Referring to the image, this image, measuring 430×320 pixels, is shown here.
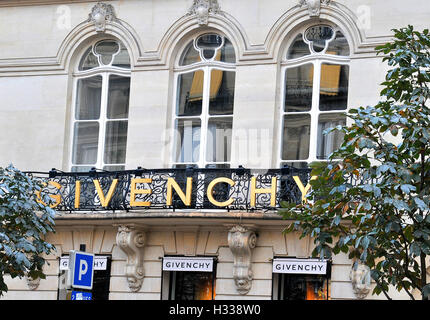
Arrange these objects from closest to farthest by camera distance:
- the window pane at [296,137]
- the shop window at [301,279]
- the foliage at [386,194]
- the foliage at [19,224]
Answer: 1. the foliage at [386,194]
2. the foliage at [19,224]
3. the shop window at [301,279]
4. the window pane at [296,137]

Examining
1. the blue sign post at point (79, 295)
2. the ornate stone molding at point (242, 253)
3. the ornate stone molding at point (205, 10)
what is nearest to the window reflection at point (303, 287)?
the ornate stone molding at point (242, 253)

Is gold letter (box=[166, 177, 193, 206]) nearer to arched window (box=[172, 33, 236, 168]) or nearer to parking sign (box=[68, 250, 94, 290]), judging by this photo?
arched window (box=[172, 33, 236, 168])

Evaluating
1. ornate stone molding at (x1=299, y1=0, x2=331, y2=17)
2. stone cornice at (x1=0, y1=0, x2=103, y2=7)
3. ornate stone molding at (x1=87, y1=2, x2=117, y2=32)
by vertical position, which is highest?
stone cornice at (x1=0, y1=0, x2=103, y2=7)

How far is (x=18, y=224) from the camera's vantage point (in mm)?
16406

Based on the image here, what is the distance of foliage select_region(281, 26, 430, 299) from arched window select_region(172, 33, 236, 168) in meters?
9.07

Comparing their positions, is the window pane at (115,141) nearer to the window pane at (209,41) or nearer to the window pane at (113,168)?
the window pane at (113,168)

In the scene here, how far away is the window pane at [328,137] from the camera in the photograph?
21688 mm

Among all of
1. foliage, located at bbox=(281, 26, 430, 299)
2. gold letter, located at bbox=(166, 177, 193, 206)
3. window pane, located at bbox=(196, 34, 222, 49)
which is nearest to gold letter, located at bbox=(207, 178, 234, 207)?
gold letter, located at bbox=(166, 177, 193, 206)

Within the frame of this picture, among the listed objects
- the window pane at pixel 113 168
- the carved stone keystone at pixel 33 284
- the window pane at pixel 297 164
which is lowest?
the carved stone keystone at pixel 33 284

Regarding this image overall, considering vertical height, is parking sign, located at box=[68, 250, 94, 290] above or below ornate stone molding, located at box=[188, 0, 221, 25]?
below

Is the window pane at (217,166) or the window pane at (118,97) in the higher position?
the window pane at (118,97)

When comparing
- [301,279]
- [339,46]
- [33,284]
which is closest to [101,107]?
[33,284]

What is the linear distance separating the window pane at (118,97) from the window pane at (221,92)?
210 cm

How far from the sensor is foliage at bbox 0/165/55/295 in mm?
16031
